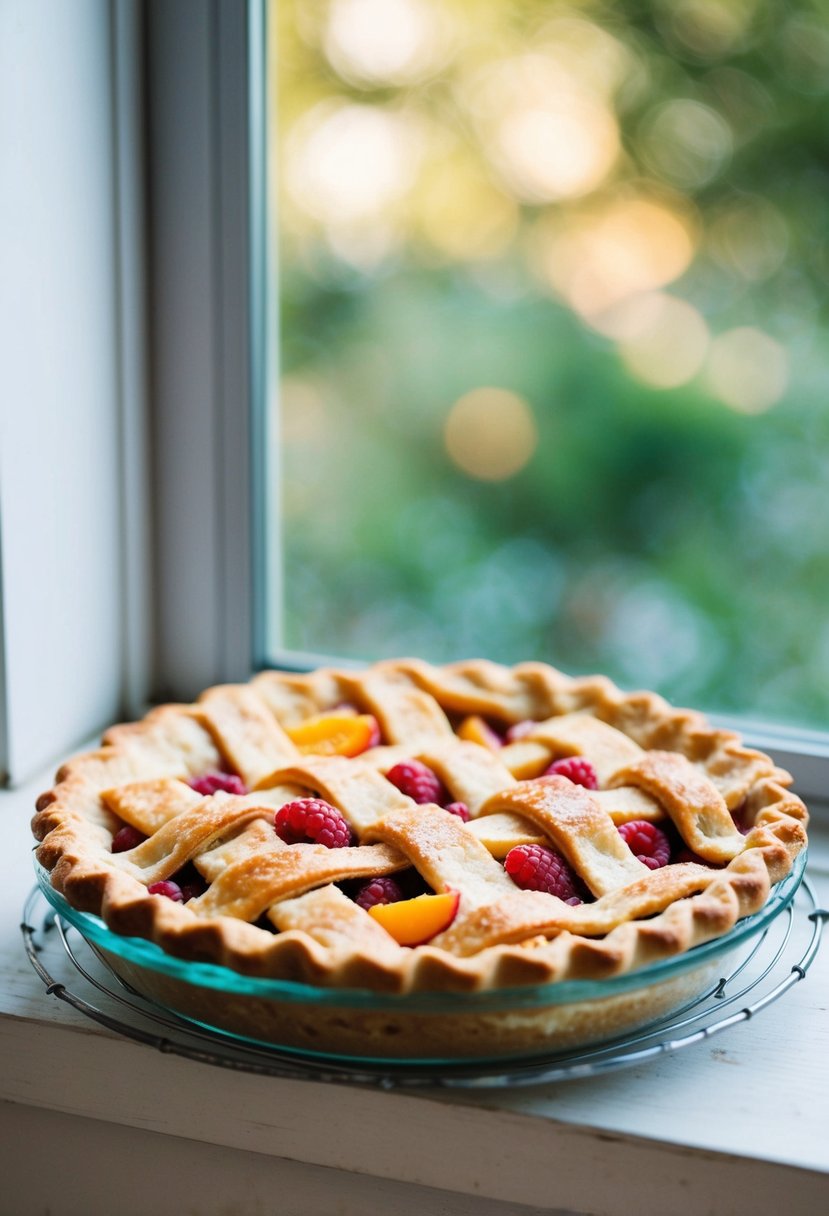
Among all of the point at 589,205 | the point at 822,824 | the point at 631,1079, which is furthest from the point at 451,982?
the point at 589,205

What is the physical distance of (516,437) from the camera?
2625mm

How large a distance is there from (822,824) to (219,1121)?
0.81 m

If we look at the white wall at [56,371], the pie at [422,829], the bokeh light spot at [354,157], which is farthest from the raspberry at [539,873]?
the bokeh light spot at [354,157]

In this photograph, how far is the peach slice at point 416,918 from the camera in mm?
945

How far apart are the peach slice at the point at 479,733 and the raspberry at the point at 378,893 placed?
304mm

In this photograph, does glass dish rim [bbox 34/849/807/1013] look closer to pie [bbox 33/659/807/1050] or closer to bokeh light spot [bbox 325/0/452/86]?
pie [bbox 33/659/807/1050]

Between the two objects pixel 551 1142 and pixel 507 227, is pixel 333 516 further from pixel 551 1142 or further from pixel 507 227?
pixel 551 1142

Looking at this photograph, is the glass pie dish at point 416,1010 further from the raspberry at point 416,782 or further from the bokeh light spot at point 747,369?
the bokeh light spot at point 747,369

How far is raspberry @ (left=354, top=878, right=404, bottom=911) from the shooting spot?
100cm

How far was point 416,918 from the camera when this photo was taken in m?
0.95

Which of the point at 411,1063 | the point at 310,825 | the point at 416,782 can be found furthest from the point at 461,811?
the point at 411,1063

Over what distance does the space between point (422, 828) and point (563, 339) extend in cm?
168

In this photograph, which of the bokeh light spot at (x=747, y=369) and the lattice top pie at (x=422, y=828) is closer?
the lattice top pie at (x=422, y=828)

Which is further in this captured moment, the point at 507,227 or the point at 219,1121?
the point at 507,227
